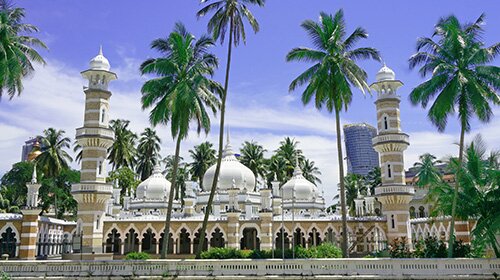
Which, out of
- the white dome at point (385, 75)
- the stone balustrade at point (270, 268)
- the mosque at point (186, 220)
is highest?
the white dome at point (385, 75)

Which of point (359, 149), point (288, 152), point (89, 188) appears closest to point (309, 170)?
point (288, 152)

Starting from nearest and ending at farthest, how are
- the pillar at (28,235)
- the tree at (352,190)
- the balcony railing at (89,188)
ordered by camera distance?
the pillar at (28,235) < the balcony railing at (89,188) < the tree at (352,190)

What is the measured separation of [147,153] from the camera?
6838cm

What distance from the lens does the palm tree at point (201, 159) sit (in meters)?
68.9

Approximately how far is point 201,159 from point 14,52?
4740 cm

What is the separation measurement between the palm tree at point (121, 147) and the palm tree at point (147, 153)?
4.81m

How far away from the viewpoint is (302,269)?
1992 centimetres

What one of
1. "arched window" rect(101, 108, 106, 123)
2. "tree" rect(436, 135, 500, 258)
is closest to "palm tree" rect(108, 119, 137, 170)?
"arched window" rect(101, 108, 106, 123)

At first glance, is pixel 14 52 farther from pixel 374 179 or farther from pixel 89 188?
pixel 374 179

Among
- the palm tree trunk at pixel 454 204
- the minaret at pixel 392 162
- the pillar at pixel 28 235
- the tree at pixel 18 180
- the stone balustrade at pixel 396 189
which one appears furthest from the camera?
the tree at pixel 18 180

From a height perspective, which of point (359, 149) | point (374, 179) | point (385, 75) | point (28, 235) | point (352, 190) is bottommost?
point (28, 235)

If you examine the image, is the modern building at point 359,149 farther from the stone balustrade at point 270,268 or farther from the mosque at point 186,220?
the stone balustrade at point 270,268

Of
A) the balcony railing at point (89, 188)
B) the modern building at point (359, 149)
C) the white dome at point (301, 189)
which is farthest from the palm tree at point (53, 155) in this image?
the modern building at point (359, 149)

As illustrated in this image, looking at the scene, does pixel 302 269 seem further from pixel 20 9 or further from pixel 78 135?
pixel 78 135
